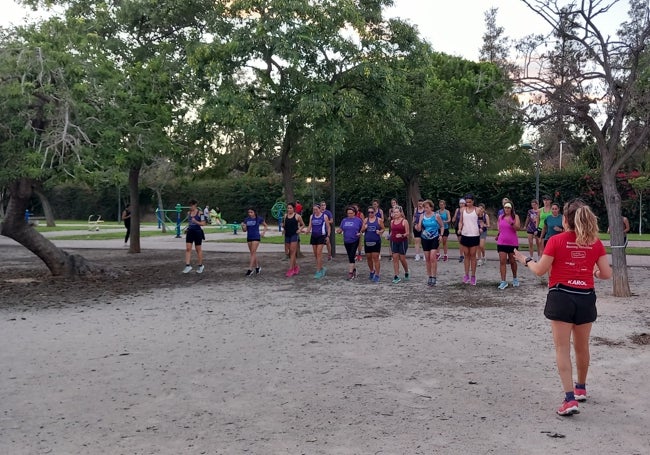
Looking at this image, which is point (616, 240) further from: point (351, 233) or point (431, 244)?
point (351, 233)

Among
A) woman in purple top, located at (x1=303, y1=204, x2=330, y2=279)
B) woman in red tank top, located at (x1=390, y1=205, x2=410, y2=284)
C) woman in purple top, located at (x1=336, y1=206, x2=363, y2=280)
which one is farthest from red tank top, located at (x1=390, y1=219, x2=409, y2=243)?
woman in purple top, located at (x1=303, y1=204, x2=330, y2=279)

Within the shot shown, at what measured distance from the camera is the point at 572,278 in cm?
474

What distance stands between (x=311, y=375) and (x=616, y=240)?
6.96 meters

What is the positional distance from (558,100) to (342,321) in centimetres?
563

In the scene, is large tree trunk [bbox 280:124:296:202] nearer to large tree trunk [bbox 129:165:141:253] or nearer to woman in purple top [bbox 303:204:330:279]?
woman in purple top [bbox 303:204:330:279]

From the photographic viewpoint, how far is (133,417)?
4.66 meters

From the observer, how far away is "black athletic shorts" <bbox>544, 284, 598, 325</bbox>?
4723 millimetres

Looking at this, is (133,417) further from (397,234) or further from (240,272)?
(240,272)

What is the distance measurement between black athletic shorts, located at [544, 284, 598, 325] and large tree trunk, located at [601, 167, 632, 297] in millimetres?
6118

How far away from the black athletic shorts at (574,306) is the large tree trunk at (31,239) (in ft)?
36.2

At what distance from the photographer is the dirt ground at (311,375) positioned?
4211 millimetres

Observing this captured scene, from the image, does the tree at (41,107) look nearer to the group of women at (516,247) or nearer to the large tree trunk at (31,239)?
the large tree trunk at (31,239)

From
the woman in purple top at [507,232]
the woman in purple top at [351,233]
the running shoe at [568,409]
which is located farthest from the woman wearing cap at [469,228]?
the running shoe at [568,409]

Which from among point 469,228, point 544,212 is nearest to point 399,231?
point 469,228
